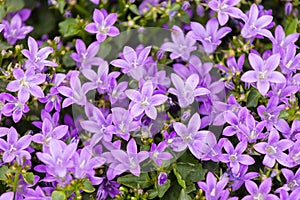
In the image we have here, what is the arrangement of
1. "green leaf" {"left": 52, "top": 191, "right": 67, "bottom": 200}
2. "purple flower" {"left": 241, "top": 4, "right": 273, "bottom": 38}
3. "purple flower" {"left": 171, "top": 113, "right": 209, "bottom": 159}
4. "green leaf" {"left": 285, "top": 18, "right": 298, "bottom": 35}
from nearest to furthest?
1. "green leaf" {"left": 52, "top": 191, "right": 67, "bottom": 200}
2. "purple flower" {"left": 171, "top": 113, "right": 209, "bottom": 159}
3. "purple flower" {"left": 241, "top": 4, "right": 273, "bottom": 38}
4. "green leaf" {"left": 285, "top": 18, "right": 298, "bottom": 35}

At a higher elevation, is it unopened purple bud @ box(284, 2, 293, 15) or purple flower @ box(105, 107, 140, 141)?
unopened purple bud @ box(284, 2, 293, 15)

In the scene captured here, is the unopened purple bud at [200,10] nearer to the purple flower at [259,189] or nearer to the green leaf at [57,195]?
the purple flower at [259,189]

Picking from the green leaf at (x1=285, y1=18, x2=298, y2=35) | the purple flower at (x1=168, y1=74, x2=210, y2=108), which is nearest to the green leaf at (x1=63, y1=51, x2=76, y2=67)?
the purple flower at (x1=168, y1=74, x2=210, y2=108)

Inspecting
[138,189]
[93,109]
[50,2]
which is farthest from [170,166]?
[50,2]

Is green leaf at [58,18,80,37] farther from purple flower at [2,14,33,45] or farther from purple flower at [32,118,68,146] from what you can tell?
purple flower at [32,118,68,146]

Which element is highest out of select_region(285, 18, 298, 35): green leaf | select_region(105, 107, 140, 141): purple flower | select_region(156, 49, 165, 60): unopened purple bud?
select_region(285, 18, 298, 35): green leaf

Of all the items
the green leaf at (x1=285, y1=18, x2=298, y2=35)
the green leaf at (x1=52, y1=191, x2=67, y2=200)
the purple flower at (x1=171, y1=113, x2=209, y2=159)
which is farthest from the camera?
the green leaf at (x1=285, y1=18, x2=298, y2=35)

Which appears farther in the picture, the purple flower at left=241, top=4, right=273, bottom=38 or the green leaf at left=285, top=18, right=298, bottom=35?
the green leaf at left=285, top=18, right=298, bottom=35

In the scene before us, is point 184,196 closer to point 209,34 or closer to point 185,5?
point 209,34
